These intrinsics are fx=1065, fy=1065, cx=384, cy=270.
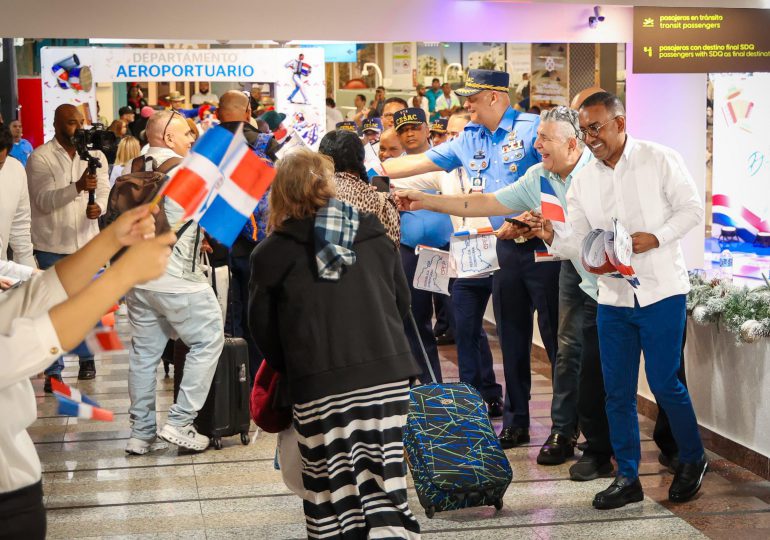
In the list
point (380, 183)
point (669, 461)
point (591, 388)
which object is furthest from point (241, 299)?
point (669, 461)

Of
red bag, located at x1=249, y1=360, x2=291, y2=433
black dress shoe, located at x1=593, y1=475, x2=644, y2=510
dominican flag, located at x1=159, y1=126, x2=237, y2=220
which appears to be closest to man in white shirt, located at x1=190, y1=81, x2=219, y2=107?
black dress shoe, located at x1=593, y1=475, x2=644, y2=510

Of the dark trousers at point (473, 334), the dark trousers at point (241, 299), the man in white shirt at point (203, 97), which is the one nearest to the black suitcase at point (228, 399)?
the dark trousers at point (241, 299)

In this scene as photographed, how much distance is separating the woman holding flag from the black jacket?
3.41 feet

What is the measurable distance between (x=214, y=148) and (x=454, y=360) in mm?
5821

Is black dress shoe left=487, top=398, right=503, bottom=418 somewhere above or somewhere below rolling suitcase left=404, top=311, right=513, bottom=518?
below

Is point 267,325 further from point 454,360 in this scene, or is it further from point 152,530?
point 454,360

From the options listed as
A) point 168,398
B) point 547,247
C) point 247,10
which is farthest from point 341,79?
point 547,247

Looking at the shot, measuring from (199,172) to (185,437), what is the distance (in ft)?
11.2

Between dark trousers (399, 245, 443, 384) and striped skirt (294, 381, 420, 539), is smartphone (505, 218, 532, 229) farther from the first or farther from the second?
striped skirt (294, 381, 420, 539)

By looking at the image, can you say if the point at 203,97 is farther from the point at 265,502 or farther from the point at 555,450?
the point at 265,502

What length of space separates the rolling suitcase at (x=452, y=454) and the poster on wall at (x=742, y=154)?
5.84 meters

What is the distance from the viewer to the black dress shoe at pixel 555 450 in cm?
526

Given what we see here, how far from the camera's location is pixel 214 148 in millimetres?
2469

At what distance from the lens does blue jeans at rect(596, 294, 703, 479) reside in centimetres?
439
